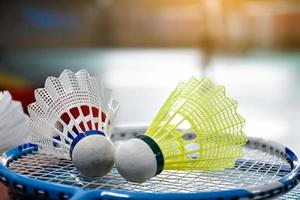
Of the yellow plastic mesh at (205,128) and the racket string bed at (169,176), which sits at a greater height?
the yellow plastic mesh at (205,128)

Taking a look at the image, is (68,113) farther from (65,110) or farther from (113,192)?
(113,192)

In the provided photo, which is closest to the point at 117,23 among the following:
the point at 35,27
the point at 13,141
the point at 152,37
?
the point at 152,37

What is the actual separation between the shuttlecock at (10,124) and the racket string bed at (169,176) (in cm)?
6

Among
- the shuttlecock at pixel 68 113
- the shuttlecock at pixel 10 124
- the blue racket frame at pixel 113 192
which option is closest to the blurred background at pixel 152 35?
the shuttlecock at pixel 10 124

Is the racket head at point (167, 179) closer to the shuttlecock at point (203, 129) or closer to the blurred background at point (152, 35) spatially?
the shuttlecock at point (203, 129)

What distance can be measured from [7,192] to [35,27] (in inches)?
265

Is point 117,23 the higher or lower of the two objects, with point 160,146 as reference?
lower

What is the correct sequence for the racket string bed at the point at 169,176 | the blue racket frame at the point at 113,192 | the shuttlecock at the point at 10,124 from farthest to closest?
the shuttlecock at the point at 10,124
the racket string bed at the point at 169,176
the blue racket frame at the point at 113,192

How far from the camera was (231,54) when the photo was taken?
21.6 ft

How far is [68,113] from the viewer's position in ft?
1.98

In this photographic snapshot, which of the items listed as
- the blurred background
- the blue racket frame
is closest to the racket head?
the blue racket frame

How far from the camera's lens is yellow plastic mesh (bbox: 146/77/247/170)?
0.58m

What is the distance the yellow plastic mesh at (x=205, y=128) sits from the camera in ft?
1.90

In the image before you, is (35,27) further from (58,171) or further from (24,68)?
(58,171)
